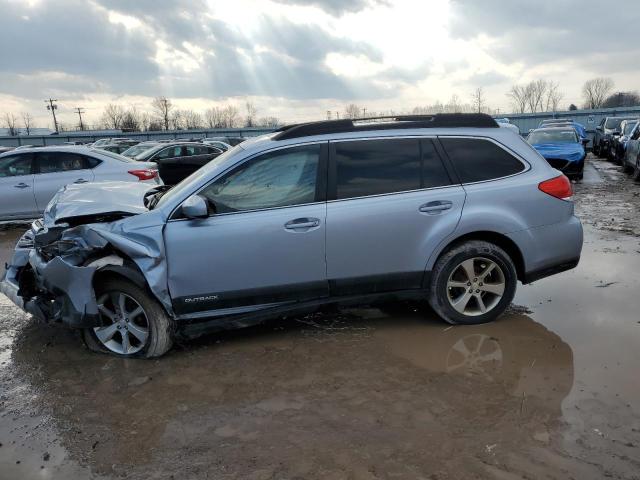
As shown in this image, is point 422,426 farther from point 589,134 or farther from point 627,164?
point 589,134

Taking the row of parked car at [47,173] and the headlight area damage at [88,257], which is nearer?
the headlight area damage at [88,257]

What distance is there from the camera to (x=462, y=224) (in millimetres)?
4090

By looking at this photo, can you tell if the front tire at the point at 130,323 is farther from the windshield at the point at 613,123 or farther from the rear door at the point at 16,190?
the windshield at the point at 613,123

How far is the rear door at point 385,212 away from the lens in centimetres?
396

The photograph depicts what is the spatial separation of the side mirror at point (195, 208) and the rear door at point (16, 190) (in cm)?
696

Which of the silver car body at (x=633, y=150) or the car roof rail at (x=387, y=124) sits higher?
the car roof rail at (x=387, y=124)

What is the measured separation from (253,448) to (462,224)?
2.42m

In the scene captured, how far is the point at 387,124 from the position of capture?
14.1 ft

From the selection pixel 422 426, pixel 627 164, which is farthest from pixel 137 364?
pixel 627 164

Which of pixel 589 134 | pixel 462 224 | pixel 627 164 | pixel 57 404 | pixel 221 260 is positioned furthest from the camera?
pixel 589 134

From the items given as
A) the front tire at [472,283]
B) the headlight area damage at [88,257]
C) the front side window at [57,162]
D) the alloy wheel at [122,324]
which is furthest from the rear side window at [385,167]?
the front side window at [57,162]

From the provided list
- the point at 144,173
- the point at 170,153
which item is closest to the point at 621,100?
the point at 170,153

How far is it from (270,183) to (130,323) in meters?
1.60

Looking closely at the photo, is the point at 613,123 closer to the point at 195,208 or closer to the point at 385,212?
the point at 385,212
